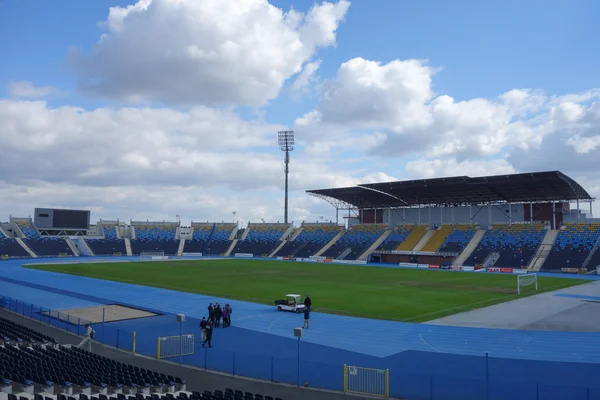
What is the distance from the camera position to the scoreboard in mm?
91125

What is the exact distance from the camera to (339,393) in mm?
15914

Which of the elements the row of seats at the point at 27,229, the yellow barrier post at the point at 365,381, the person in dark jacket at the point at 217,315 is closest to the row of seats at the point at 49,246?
the row of seats at the point at 27,229

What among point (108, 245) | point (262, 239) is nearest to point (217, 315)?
point (108, 245)

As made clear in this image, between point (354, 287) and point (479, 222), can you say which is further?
point (479, 222)

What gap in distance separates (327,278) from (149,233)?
66.0 metres

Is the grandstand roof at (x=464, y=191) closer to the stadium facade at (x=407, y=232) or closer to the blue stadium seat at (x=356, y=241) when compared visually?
the stadium facade at (x=407, y=232)

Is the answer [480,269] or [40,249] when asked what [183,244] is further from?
[480,269]

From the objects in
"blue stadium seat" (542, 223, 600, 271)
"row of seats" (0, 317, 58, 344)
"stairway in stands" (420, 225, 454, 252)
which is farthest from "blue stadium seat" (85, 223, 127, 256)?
"row of seats" (0, 317, 58, 344)

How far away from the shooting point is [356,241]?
91.5 m

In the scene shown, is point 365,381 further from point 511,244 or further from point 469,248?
point 469,248

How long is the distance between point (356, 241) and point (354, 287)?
1856 inches

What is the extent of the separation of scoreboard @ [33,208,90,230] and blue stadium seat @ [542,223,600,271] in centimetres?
7997

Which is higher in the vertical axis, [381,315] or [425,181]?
[425,181]

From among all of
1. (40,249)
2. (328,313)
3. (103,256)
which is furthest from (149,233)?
(328,313)
